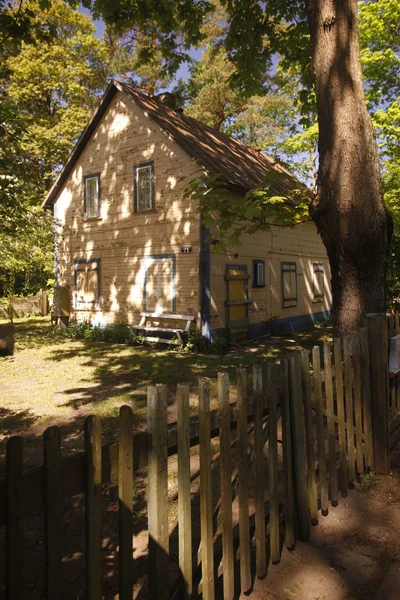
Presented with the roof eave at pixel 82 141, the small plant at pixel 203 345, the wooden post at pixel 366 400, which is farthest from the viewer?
the roof eave at pixel 82 141

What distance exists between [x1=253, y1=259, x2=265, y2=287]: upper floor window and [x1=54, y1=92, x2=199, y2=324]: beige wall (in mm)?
2945

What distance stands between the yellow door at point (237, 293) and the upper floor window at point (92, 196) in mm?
6371

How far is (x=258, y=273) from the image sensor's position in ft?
50.0

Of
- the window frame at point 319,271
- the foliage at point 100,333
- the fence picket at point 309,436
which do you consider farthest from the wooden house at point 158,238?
the fence picket at point 309,436

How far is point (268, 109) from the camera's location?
25.8 meters

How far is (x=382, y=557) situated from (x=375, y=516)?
23.2 inches

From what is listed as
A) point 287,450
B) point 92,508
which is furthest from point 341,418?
point 92,508

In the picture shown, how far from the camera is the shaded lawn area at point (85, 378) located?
20.0 ft

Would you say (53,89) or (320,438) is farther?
(53,89)

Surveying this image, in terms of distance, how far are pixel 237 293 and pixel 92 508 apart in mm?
12600

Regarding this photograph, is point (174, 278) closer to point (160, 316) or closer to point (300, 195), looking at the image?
point (160, 316)

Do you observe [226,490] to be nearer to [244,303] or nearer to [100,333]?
[244,303]

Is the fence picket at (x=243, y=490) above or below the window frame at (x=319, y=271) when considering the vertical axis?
below

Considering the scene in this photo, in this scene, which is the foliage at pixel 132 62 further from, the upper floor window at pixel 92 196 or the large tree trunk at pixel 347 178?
the large tree trunk at pixel 347 178
